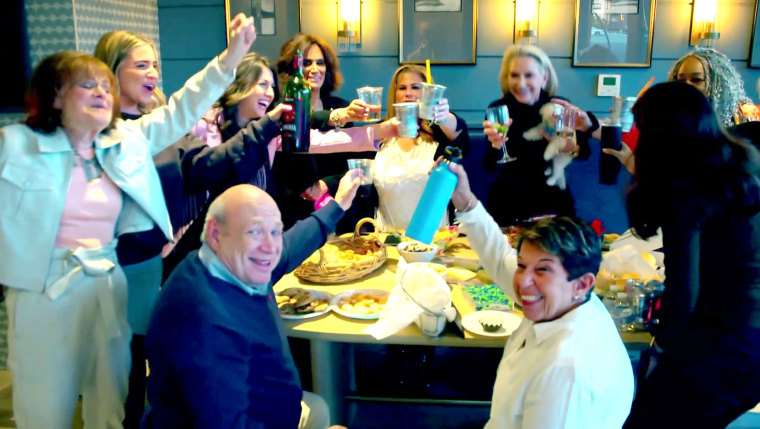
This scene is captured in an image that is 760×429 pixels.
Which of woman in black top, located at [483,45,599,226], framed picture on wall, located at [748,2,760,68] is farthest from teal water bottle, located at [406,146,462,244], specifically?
framed picture on wall, located at [748,2,760,68]

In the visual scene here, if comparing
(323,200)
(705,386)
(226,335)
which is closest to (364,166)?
(323,200)

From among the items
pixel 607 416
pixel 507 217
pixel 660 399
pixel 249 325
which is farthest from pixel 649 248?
pixel 249 325

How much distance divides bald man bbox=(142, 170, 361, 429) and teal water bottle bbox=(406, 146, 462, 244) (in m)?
0.43

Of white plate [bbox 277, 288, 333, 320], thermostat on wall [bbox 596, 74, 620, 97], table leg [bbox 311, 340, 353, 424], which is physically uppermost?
thermostat on wall [bbox 596, 74, 620, 97]

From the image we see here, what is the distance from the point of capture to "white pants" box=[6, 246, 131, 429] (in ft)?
6.40

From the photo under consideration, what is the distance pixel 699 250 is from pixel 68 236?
6.68 feet

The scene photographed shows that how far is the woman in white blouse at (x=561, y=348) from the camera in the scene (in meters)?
1.39

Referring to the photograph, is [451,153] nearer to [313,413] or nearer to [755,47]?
[313,413]

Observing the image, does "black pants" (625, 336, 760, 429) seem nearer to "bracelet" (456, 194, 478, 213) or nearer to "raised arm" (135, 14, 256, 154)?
"bracelet" (456, 194, 478, 213)

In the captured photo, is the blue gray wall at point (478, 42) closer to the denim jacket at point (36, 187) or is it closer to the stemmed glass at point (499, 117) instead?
the stemmed glass at point (499, 117)

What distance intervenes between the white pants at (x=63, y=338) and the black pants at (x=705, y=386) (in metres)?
1.87

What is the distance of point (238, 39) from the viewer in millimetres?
2154

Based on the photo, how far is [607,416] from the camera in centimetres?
145

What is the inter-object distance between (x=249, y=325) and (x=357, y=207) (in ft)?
6.43
